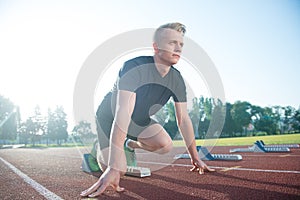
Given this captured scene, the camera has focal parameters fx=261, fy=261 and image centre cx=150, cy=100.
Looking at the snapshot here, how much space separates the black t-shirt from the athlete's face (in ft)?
0.88

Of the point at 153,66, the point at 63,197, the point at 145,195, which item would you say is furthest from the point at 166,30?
the point at 63,197

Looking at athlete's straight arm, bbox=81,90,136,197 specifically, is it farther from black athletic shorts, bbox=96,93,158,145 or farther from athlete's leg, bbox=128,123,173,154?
athlete's leg, bbox=128,123,173,154

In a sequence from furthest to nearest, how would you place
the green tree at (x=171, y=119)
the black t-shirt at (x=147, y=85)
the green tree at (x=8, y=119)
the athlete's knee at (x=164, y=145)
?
the green tree at (x=8, y=119) < the green tree at (x=171, y=119) < the athlete's knee at (x=164, y=145) < the black t-shirt at (x=147, y=85)

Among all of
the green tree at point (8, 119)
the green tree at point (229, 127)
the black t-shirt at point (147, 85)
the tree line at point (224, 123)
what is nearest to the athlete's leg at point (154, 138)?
the black t-shirt at point (147, 85)

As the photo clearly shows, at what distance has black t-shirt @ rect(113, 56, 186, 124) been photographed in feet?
9.07

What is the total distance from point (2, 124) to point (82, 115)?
62.7 m

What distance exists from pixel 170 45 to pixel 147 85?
55 cm

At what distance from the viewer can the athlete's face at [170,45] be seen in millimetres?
2816

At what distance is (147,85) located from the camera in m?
3.07

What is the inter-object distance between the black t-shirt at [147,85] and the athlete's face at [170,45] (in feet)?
0.88

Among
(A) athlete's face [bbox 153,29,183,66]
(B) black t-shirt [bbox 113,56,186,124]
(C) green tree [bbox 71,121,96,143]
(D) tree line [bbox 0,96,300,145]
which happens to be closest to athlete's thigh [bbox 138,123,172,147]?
(B) black t-shirt [bbox 113,56,186,124]

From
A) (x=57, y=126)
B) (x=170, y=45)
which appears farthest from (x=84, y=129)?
(x=57, y=126)

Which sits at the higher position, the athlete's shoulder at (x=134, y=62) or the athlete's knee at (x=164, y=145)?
the athlete's shoulder at (x=134, y=62)

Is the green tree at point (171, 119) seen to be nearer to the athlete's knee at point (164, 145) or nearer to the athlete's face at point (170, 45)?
the athlete's knee at point (164, 145)
